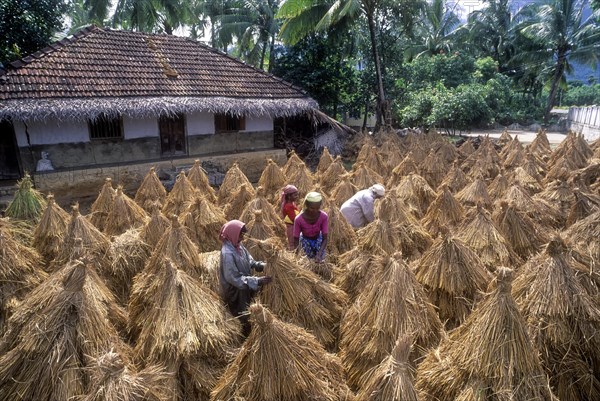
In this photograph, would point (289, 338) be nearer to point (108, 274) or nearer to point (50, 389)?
point (50, 389)

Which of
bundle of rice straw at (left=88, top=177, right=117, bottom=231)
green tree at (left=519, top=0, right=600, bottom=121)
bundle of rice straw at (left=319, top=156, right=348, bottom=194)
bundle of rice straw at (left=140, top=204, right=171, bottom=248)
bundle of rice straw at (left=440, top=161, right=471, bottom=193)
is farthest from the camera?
green tree at (left=519, top=0, right=600, bottom=121)

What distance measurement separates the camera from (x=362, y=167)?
359 inches

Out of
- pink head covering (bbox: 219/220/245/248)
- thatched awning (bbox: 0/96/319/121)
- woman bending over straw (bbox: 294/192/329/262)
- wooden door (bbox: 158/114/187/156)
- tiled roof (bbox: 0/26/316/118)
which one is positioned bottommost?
woman bending over straw (bbox: 294/192/329/262)

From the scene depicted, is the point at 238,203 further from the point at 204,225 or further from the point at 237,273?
the point at 237,273

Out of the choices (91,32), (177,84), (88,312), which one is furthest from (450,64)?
(88,312)

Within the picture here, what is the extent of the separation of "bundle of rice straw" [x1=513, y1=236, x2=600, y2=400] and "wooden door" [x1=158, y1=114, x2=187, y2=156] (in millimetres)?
11290

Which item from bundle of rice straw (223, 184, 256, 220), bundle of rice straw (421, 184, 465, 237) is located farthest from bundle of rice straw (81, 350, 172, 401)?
bundle of rice straw (421, 184, 465, 237)

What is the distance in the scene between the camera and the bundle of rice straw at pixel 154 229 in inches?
227

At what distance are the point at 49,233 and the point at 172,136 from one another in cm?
739

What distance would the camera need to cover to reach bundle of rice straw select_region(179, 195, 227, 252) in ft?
21.5

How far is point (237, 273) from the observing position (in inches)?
157

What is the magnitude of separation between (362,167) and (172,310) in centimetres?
631

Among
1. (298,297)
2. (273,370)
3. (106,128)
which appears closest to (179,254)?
(298,297)

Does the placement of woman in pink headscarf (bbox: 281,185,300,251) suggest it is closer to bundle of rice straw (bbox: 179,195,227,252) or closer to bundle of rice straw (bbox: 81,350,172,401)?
bundle of rice straw (bbox: 179,195,227,252)
